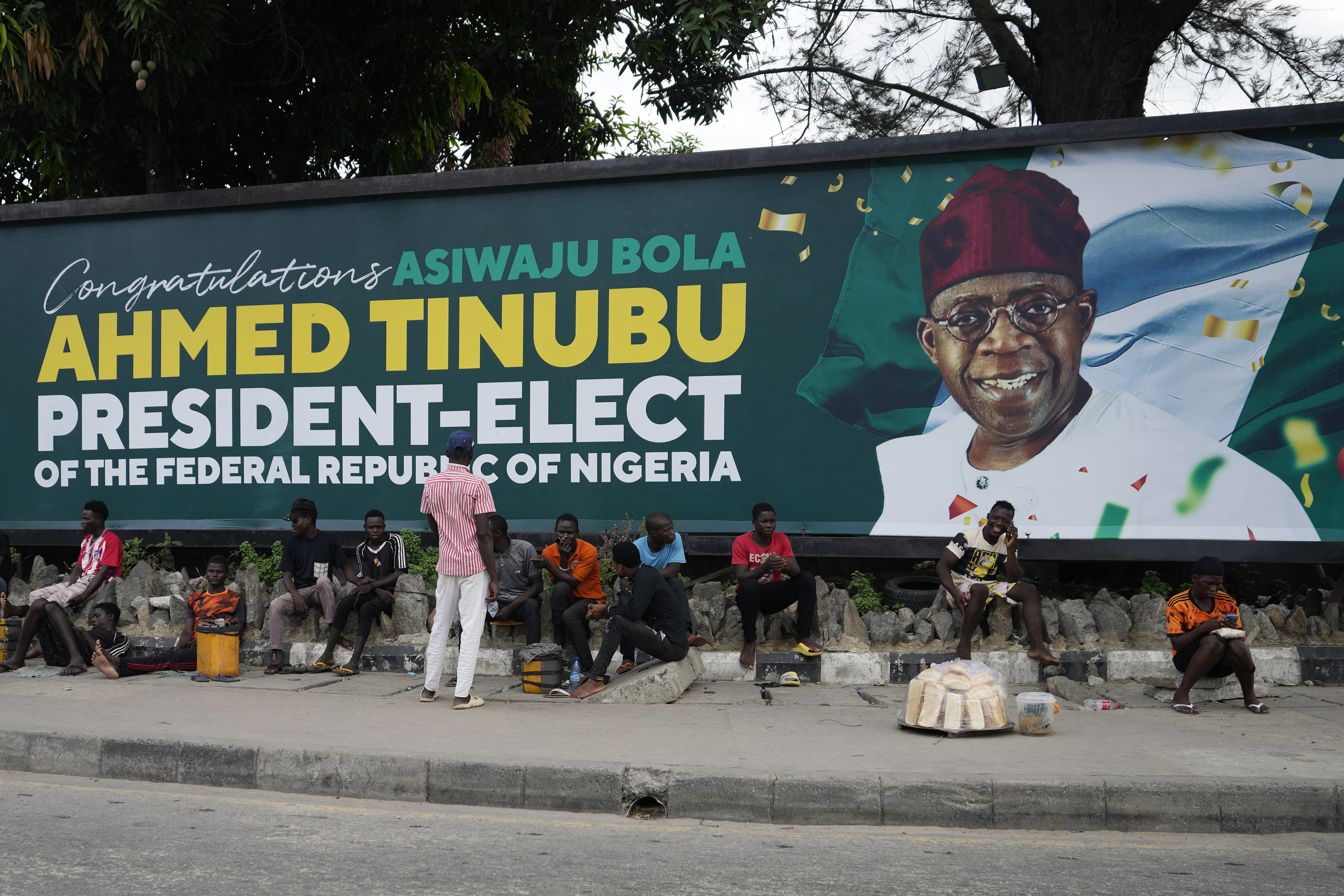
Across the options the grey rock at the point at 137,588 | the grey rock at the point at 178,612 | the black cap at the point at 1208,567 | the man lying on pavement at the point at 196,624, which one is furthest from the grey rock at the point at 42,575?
the black cap at the point at 1208,567

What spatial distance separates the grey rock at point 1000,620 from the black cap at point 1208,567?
150cm

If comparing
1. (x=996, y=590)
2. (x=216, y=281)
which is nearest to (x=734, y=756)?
(x=996, y=590)

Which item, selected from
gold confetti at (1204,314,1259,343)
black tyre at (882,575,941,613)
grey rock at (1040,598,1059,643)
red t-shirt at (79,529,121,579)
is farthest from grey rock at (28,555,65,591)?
gold confetti at (1204,314,1259,343)

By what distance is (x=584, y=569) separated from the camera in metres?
8.28

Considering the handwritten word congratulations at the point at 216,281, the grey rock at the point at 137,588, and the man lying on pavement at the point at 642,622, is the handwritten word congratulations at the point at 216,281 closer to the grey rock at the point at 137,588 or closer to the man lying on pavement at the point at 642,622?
the grey rock at the point at 137,588

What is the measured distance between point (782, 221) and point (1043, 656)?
13.2ft

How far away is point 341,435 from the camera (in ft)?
32.4

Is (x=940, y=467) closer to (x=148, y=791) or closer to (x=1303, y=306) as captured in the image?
(x=1303, y=306)

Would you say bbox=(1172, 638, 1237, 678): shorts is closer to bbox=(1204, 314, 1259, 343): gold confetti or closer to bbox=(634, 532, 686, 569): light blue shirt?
bbox=(1204, 314, 1259, 343): gold confetti

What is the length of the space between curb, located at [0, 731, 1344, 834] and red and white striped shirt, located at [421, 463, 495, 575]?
73.8 inches

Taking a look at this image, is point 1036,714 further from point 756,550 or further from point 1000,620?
point 756,550

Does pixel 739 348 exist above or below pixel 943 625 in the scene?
above

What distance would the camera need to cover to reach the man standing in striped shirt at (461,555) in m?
7.30

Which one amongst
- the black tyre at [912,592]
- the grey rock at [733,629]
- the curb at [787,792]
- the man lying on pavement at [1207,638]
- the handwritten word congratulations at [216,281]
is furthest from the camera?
the handwritten word congratulations at [216,281]
